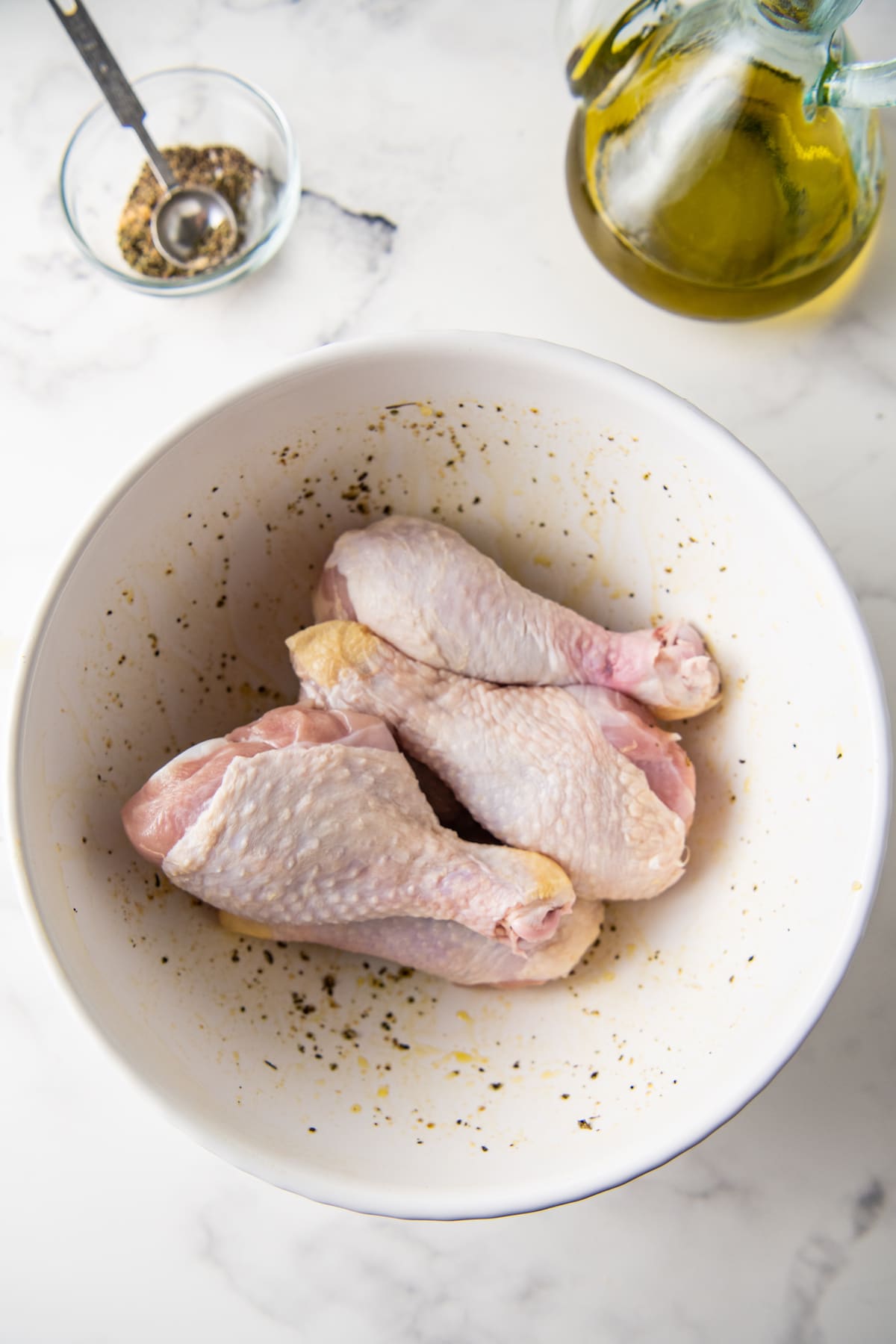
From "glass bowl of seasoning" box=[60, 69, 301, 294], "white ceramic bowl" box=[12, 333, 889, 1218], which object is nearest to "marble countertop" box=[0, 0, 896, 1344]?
"glass bowl of seasoning" box=[60, 69, 301, 294]

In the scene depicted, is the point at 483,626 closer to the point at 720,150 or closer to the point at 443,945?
the point at 443,945

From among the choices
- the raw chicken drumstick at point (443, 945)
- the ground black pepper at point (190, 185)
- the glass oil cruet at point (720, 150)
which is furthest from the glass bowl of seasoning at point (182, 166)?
the raw chicken drumstick at point (443, 945)

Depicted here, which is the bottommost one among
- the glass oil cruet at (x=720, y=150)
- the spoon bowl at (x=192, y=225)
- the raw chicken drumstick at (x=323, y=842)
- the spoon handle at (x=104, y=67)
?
the raw chicken drumstick at (x=323, y=842)

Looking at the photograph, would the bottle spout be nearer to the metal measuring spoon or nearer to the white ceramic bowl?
the white ceramic bowl

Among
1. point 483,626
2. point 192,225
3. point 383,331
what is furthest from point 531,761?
point 192,225

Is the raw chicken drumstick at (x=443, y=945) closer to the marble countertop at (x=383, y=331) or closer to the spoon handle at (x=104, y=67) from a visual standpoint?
the marble countertop at (x=383, y=331)

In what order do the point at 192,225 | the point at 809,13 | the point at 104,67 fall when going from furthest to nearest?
the point at 192,225
the point at 104,67
the point at 809,13
